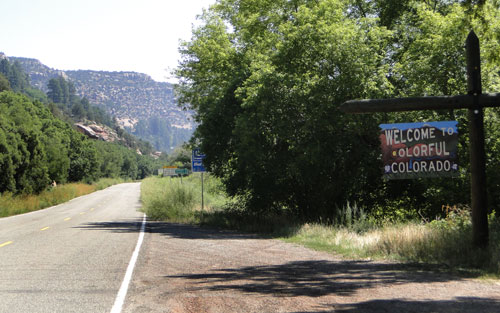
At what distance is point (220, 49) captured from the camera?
31.4m

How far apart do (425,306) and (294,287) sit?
6.90 feet

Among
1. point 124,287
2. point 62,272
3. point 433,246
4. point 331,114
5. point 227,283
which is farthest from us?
point 331,114

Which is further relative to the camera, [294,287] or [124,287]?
[124,287]

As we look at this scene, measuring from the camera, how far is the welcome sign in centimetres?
1245

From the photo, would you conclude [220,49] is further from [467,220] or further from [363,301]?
[363,301]

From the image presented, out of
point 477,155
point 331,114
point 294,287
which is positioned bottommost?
point 294,287

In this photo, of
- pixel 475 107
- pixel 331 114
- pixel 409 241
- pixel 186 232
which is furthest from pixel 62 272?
pixel 331 114

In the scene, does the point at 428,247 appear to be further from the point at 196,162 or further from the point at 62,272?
the point at 196,162

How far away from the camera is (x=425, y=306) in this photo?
6.23 m

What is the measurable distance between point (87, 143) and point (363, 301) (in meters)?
108

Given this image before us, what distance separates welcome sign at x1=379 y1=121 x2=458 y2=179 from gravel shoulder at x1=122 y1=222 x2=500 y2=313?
3.47 metres

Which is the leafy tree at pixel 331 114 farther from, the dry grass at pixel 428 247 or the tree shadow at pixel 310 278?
the tree shadow at pixel 310 278

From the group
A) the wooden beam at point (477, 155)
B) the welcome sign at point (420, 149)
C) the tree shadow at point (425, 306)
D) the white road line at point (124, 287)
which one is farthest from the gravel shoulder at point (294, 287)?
the welcome sign at point (420, 149)

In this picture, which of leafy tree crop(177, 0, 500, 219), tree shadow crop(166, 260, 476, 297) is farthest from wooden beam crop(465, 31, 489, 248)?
leafy tree crop(177, 0, 500, 219)
